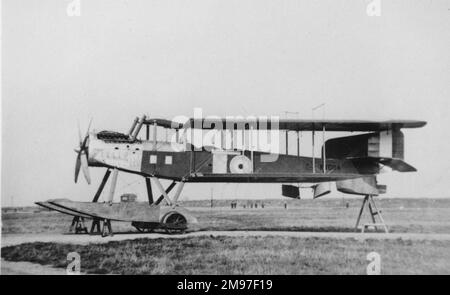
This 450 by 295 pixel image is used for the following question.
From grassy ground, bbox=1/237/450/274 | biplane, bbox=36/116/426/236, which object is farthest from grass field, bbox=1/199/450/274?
biplane, bbox=36/116/426/236

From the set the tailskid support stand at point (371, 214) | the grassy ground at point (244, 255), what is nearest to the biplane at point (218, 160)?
the tailskid support stand at point (371, 214)

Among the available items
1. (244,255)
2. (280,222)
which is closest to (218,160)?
(244,255)

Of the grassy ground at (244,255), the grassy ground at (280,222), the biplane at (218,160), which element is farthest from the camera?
the grassy ground at (280,222)

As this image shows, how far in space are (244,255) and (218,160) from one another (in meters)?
5.96

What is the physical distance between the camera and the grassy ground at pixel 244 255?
10.5 metres

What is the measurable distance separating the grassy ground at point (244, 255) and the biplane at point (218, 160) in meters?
2.22

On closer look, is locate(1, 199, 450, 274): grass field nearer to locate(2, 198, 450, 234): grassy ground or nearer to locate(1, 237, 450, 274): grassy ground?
locate(1, 237, 450, 274): grassy ground

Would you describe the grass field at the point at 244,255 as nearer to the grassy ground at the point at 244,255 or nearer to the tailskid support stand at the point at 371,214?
the grassy ground at the point at 244,255

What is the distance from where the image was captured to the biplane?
1565 cm

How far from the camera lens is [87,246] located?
12945mm

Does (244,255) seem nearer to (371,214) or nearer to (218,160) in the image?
(218,160)
